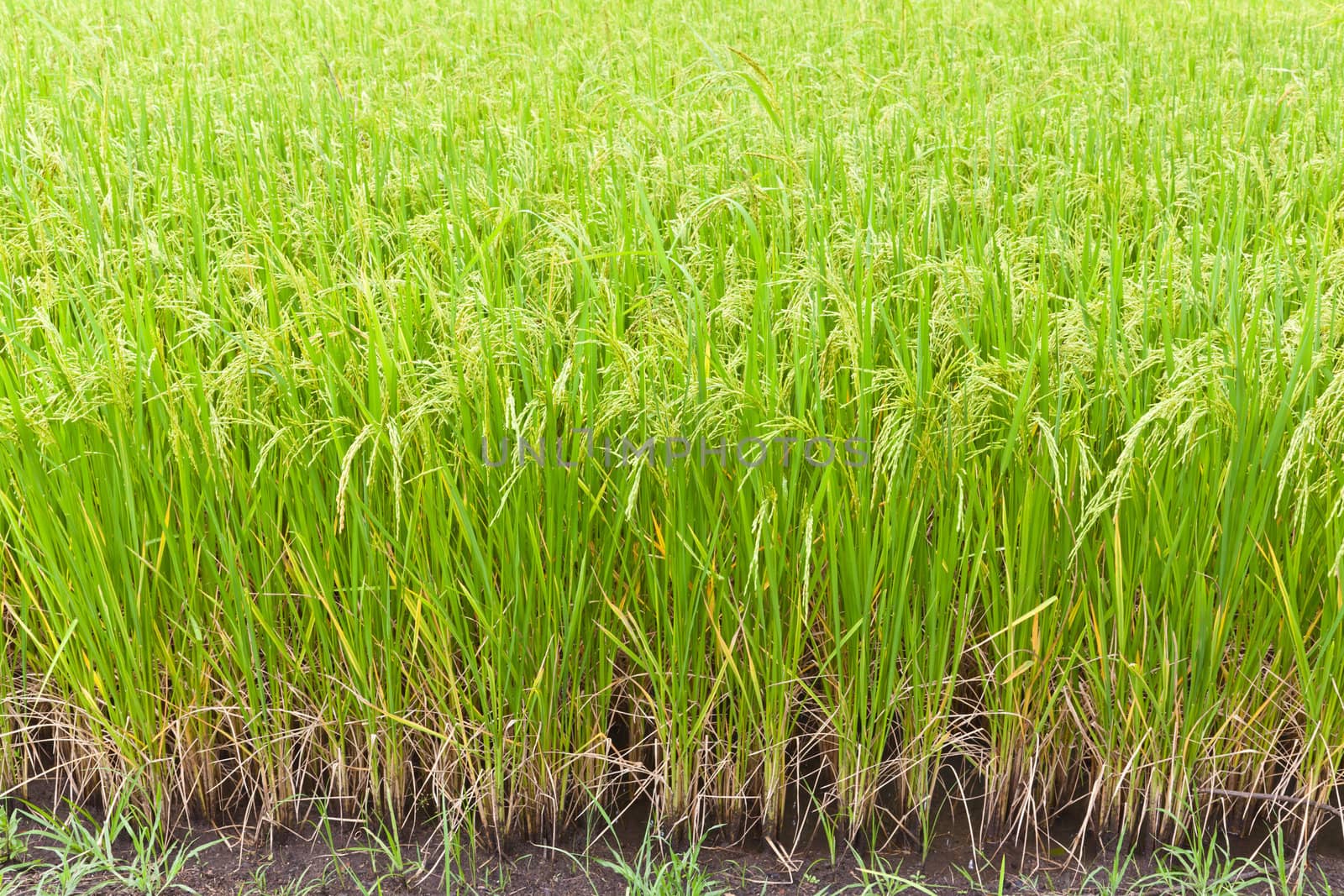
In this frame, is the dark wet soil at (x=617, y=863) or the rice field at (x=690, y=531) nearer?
the rice field at (x=690, y=531)

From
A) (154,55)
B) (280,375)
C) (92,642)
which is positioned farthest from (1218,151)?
(154,55)

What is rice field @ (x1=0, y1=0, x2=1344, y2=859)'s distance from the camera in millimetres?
1550

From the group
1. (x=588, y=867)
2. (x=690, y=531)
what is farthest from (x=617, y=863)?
(x=690, y=531)

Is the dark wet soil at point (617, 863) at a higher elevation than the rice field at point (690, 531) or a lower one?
lower

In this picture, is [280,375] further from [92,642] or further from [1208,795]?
[1208,795]

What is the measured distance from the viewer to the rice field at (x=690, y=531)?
1.55 meters

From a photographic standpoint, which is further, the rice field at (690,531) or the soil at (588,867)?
the soil at (588,867)

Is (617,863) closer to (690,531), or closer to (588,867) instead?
(588,867)

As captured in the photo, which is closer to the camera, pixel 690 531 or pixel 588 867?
pixel 690 531

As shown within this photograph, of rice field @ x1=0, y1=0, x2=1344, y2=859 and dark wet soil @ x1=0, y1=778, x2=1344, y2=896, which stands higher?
rice field @ x1=0, y1=0, x2=1344, y2=859

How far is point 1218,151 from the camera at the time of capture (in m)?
2.77

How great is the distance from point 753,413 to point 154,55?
3535 millimetres

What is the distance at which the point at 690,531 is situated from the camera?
5.20ft

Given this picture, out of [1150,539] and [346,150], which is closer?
[1150,539]
